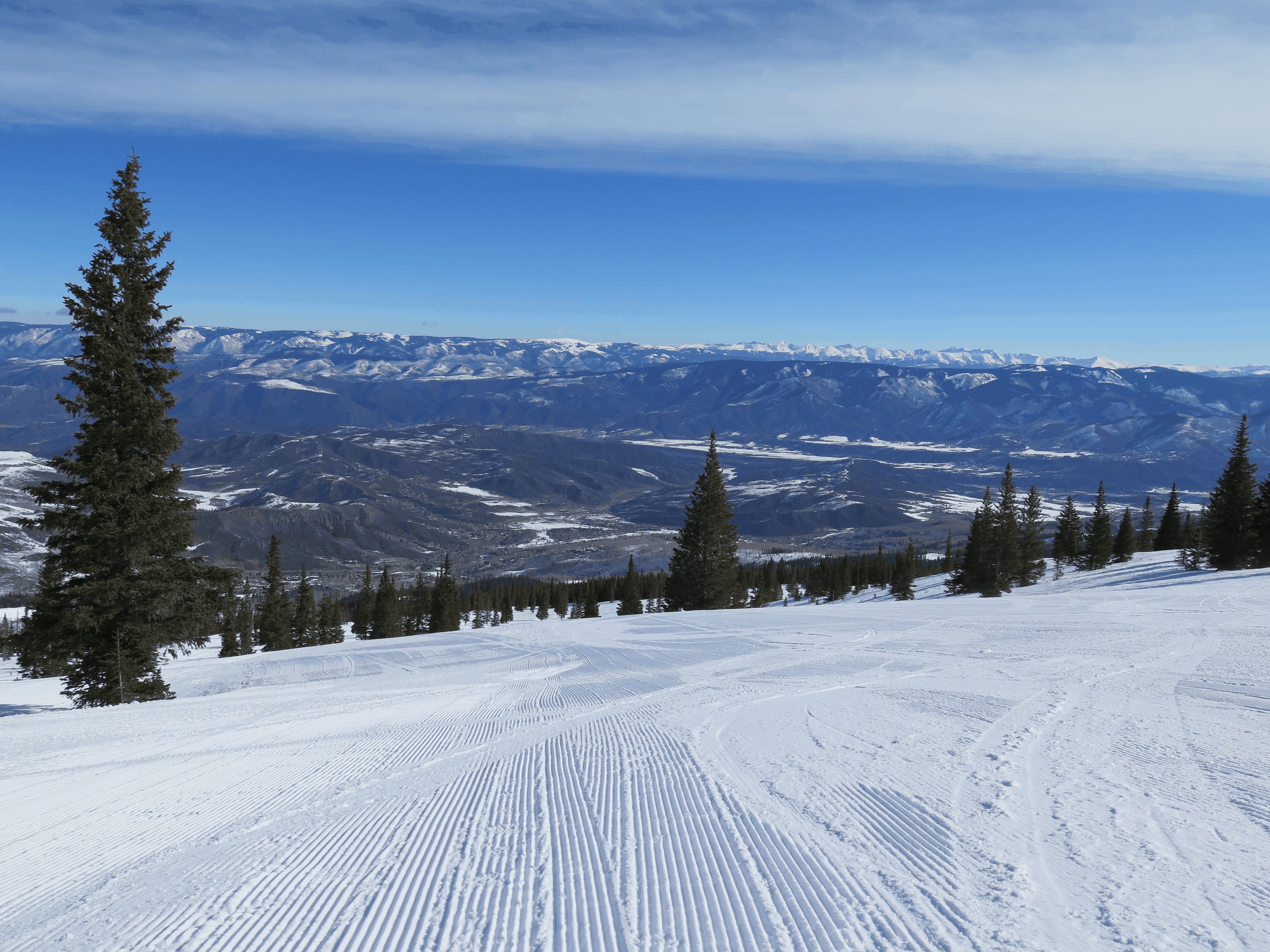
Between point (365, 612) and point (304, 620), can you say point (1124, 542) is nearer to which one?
point (304, 620)

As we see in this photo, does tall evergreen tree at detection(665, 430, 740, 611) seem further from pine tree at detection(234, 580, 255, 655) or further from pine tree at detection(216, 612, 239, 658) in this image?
pine tree at detection(234, 580, 255, 655)

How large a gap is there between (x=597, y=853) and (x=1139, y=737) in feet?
17.1

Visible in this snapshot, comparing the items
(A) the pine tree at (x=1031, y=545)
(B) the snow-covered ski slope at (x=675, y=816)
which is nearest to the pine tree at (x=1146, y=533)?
(A) the pine tree at (x=1031, y=545)

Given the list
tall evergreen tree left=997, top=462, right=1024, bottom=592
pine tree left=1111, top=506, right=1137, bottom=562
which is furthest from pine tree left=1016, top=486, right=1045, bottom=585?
pine tree left=1111, top=506, right=1137, bottom=562

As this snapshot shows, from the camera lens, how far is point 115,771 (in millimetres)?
6555

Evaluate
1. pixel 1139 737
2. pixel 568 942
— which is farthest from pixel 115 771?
pixel 1139 737

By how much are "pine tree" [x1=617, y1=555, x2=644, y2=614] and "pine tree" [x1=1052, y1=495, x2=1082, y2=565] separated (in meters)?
36.2

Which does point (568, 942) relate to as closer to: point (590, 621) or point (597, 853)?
point (597, 853)

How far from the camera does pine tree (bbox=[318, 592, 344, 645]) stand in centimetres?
6122

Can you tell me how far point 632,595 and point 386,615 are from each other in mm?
19616

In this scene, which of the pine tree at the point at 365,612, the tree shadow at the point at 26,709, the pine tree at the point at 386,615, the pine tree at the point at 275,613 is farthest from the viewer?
the pine tree at the point at 365,612

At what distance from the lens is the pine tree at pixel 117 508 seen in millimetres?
14117

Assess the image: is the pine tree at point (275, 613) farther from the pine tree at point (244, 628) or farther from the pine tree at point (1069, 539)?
the pine tree at point (1069, 539)

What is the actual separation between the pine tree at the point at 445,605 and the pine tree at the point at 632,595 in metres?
13.4
